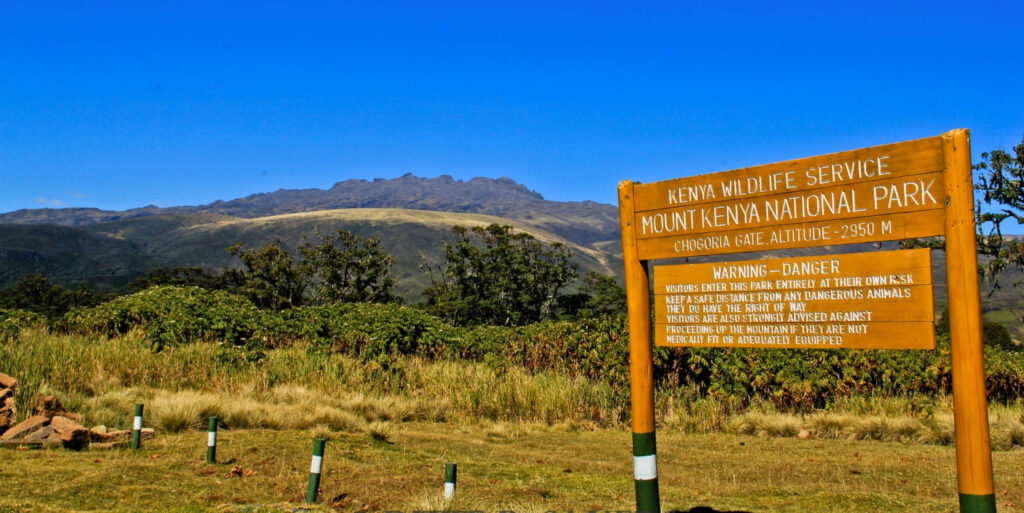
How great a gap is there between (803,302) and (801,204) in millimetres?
605

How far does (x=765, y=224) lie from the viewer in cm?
479

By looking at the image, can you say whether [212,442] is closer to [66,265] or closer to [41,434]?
[41,434]

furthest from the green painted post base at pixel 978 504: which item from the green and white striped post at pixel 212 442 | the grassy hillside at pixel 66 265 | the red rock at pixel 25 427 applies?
the grassy hillside at pixel 66 265

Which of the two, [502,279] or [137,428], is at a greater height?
[502,279]

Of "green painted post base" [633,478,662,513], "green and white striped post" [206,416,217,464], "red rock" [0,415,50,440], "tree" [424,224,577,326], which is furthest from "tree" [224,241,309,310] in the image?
"green painted post base" [633,478,662,513]

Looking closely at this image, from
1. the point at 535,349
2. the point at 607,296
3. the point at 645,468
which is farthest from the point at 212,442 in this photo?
the point at 607,296

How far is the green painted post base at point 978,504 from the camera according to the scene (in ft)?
13.0

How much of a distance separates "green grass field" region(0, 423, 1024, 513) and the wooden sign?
5.37ft

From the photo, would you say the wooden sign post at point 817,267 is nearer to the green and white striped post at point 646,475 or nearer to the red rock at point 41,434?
the green and white striped post at point 646,475

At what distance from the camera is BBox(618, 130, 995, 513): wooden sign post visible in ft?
13.2

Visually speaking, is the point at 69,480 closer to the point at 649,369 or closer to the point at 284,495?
the point at 284,495

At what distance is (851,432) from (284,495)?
692 cm

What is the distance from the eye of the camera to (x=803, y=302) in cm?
456

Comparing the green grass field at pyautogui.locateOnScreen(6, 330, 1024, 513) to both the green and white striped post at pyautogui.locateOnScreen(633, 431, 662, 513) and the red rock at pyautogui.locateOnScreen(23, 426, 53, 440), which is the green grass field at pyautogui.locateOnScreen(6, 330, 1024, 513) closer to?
the red rock at pyautogui.locateOnScreen(23, 426, 53, 440)
